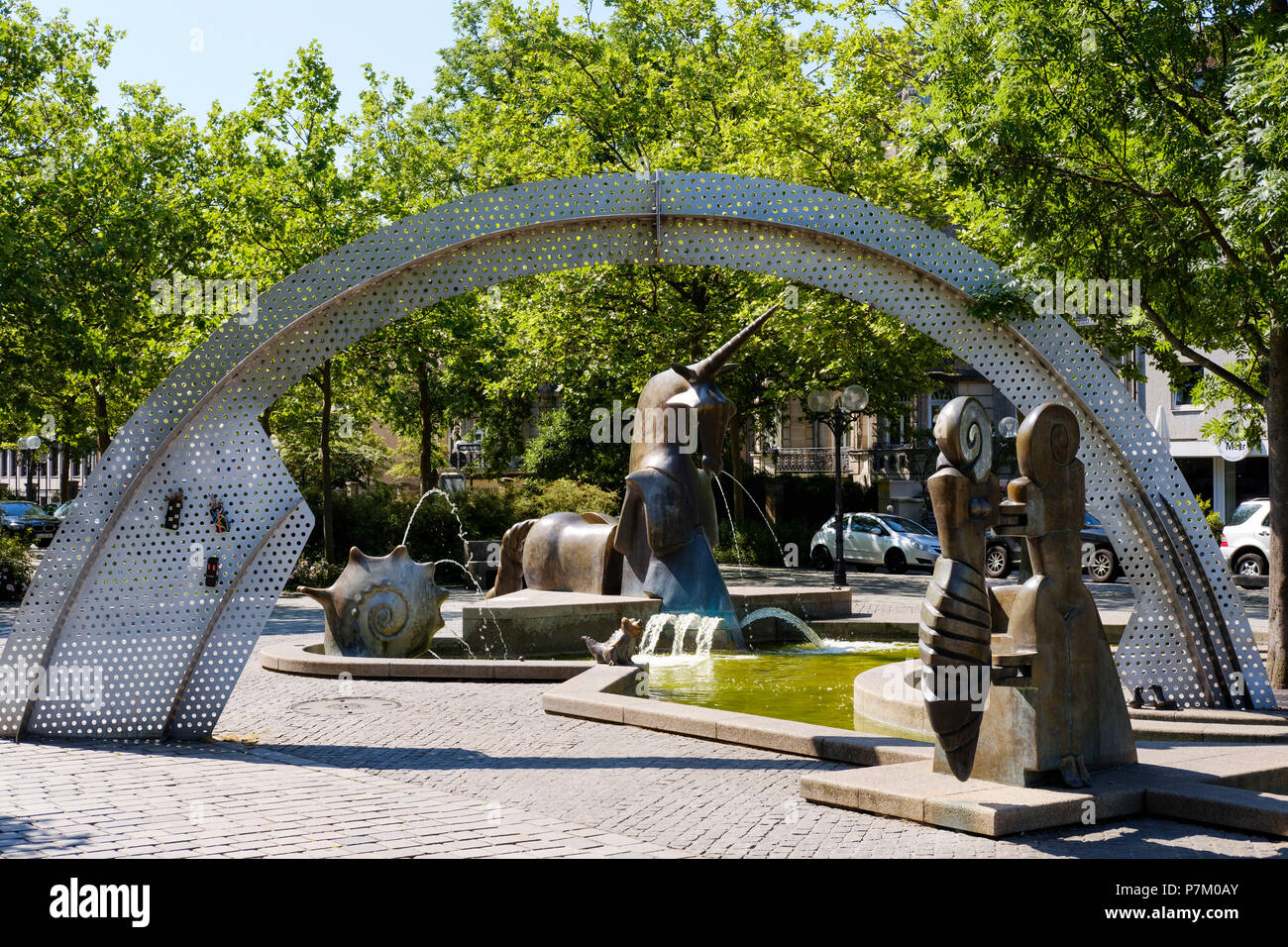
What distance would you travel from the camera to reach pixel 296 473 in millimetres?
35781

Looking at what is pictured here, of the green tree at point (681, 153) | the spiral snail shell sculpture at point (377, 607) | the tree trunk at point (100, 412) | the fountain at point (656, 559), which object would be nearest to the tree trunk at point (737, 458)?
the green tree at point (681, 153)

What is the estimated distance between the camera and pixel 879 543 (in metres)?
34.1

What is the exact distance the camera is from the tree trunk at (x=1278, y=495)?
11.9 meters

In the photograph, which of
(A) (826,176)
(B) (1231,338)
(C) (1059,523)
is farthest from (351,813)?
(A) (826,176)

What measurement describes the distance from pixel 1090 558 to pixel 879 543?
210 inches

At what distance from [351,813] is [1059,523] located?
441 cm

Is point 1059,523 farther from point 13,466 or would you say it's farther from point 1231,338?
point 13,466

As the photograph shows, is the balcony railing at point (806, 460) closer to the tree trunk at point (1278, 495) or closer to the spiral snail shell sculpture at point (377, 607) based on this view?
the spiral snail shell sculpture at point (377, 607)

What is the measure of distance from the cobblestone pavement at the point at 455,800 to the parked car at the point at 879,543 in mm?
22975

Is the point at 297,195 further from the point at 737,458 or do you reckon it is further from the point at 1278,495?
the point at 1278,495

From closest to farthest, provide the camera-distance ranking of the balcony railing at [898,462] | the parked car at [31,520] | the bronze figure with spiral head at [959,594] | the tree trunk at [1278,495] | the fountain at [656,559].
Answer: the bronze figure with spiral head at [959,594] < the tree trunk at [1278,495] < the fountain at [656,559] < the parked car at [31,520] < the balcony railing at [898,462]

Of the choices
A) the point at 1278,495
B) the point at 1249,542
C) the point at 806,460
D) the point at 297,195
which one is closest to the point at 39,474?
the point at 806,460

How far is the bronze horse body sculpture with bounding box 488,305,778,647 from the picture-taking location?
1620cm

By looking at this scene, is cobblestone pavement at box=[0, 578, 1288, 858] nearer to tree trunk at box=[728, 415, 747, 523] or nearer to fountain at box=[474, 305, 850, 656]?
fountain at box=[474, 305, 850, 656]
